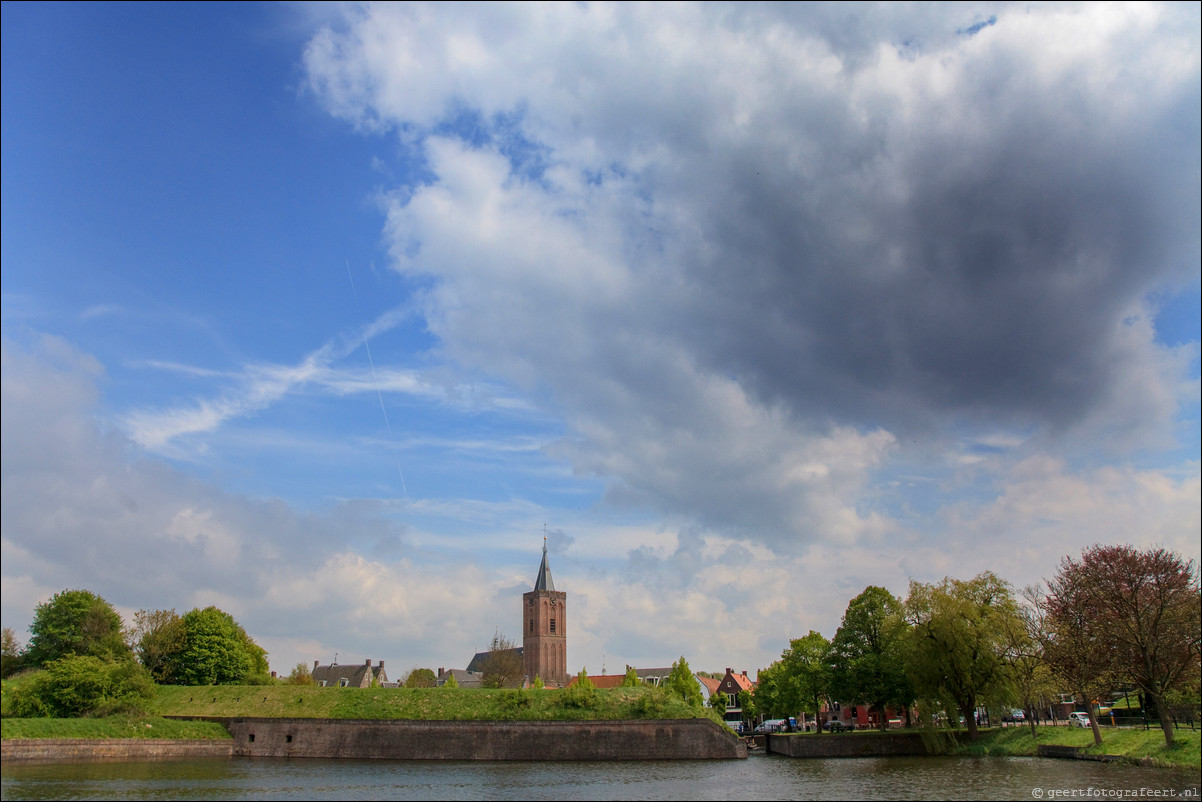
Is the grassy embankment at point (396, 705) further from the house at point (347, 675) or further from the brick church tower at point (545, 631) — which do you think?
the brick church tower at point (545, 631)

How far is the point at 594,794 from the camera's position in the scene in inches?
1339

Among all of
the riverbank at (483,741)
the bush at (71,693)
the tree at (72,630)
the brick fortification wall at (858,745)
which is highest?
the tree at (72,630)

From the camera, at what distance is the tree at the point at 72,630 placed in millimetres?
63938

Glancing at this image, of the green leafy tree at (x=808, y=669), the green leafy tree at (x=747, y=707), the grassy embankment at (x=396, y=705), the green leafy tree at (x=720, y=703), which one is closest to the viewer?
the grassy embankment at (x=396, y=705)

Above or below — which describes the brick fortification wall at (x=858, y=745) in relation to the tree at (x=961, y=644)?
below

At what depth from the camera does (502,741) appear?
182 ft

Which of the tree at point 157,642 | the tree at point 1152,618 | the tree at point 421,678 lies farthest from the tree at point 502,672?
the tree at point 1152,618

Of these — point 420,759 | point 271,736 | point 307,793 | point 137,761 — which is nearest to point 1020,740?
point 420,759

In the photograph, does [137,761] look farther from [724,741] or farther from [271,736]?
[724,741]

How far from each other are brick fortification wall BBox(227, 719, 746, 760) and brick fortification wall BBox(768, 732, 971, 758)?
627 centimetres

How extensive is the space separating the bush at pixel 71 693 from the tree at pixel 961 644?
191 feet

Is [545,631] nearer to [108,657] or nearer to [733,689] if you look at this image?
[733,689]

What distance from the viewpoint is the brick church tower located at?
517 feet

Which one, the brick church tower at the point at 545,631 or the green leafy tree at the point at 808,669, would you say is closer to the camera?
the green leafy tree at the point at 808,669
